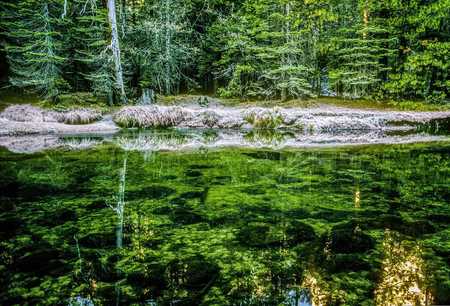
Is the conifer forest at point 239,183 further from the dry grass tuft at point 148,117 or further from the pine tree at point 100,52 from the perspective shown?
the pine tree at point 100,52

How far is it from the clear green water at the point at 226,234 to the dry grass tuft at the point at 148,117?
8461mm

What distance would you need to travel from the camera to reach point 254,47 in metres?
19.2

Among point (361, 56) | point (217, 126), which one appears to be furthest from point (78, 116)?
point (361, 56)

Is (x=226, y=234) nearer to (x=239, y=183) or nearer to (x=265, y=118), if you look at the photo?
(x=239, y=183)

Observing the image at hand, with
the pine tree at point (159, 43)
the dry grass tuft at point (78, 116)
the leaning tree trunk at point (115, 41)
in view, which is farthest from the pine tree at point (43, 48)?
the pine tree at point (159, 43)

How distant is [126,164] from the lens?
27.5 feet

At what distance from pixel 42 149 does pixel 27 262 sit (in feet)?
26.2

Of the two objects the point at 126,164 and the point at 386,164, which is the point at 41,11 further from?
the point at 386,164

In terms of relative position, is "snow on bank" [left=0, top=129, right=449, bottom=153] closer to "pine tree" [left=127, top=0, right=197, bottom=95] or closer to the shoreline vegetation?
the shoreline vegetation

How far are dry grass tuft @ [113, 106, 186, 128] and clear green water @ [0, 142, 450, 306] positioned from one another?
8461 mm

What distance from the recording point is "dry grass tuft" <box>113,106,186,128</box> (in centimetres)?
1641

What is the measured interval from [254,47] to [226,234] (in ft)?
53.9

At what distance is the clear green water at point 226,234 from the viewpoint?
2947 millimetres

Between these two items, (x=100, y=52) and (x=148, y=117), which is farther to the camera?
(x=100, y=52)
